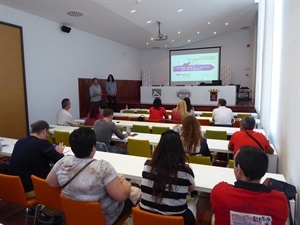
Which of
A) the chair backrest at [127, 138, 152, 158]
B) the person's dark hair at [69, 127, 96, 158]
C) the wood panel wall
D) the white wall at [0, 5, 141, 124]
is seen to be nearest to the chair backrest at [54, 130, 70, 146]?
the chair backrest at [127, 138, 152, 158]

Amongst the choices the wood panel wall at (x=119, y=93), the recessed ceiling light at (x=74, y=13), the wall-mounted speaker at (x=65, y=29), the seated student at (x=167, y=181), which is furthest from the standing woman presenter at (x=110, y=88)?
the seated student at (x=167, y=181)

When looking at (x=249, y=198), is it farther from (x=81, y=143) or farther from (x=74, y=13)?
(x=74, y=13)

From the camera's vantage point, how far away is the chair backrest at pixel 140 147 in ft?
10.5

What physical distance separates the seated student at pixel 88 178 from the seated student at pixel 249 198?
27.9 inches

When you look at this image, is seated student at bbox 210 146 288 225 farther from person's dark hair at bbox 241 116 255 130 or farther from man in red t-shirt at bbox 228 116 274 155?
person's dark hair at bbox 241 116 255 130

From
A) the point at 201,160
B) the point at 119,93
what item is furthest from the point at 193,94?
the point at 201,160

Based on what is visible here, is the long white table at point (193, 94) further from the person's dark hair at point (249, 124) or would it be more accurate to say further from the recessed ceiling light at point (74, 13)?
the person's dark hair at point (249, 124)

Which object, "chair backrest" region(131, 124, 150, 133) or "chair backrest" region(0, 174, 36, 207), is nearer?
"chair backrest" region(0, 174, 36, 207)

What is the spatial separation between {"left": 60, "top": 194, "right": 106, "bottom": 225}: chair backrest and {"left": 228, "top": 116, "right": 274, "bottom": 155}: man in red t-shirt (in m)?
1.75

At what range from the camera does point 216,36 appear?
37.7 ft

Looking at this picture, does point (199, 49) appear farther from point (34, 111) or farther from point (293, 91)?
point (293, 91)

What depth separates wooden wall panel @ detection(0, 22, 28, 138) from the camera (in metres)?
5.38

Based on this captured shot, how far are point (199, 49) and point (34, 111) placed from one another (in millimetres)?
8415

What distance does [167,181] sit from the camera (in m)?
1.54
